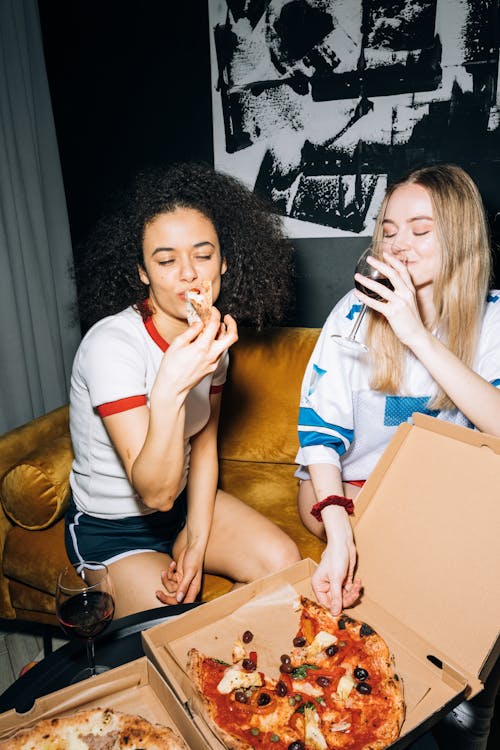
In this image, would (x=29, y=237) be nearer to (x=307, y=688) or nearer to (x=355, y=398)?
(x=355, y=398)

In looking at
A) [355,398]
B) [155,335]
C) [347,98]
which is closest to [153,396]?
[155,335]

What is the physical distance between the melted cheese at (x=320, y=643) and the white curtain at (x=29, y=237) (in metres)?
2.41

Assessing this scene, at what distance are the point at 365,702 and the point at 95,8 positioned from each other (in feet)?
11.6

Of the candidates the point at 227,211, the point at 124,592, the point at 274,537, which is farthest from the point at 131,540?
the point at 227,211

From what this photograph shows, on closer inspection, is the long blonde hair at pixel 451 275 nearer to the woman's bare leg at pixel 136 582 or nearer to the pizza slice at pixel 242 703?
the woman's bare leg at pixel 136 582

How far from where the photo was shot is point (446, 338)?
160 centimetres

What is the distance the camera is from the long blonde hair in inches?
59.0

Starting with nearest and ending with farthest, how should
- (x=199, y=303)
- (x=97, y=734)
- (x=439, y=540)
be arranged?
(x=97, y=734) < (x=439, y=540) < (x=199, y=303)

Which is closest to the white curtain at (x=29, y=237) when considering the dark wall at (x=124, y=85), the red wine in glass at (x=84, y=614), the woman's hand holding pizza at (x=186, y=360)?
the dark wall at (x=124, y=85)

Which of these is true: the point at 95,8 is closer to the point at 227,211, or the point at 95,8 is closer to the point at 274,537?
the point at 227,211

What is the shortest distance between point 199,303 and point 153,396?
30 centimetres

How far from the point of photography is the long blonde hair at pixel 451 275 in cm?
150

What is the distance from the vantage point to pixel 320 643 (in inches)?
36.9

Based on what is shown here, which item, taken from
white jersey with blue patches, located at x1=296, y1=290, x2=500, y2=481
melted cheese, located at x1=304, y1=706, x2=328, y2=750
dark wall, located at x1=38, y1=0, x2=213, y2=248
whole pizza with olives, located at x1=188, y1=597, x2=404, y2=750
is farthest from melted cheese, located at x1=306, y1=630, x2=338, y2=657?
dark wall, located at x1=38, y1=0, x2=213, y2=248
